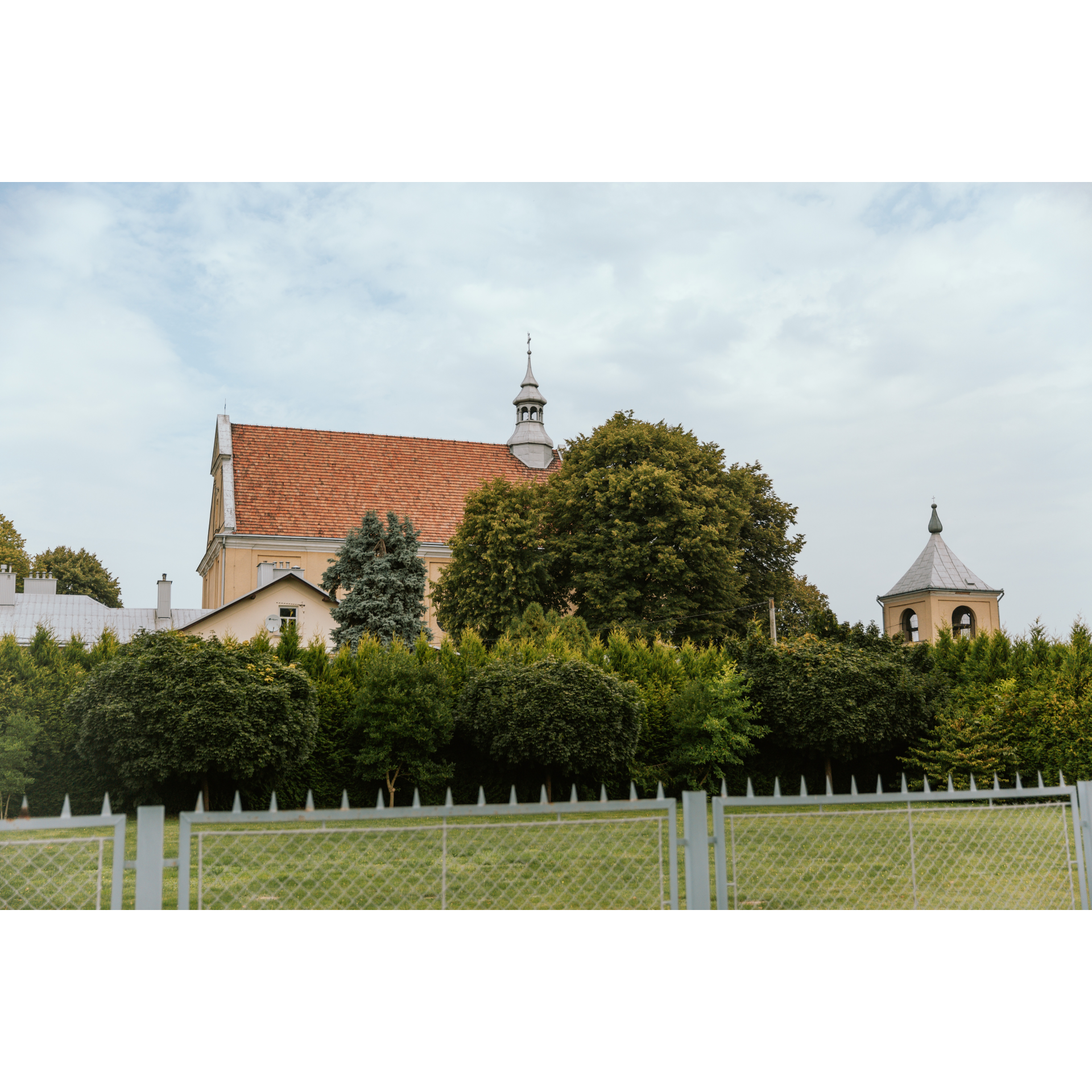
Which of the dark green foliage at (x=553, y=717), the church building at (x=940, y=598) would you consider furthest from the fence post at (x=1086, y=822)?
the church building at (x=940, y=598)

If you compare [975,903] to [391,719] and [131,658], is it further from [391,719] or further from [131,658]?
[131,658]

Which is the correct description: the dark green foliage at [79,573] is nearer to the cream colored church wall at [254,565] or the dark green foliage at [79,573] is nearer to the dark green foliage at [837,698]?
the cream colored church wall at [254,565]

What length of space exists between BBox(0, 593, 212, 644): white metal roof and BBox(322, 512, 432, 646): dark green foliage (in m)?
5.00

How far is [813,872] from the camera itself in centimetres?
680

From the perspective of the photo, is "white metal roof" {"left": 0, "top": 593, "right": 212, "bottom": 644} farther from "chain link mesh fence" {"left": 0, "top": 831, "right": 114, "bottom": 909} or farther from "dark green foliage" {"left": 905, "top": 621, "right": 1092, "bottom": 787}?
"dark green foliage" {"left": 905, "top": 621, "right": 1092, "bottom": 787}

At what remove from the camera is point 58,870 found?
686 cm

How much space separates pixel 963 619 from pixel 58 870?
2082 cm

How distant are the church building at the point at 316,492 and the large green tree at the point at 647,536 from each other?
530cm

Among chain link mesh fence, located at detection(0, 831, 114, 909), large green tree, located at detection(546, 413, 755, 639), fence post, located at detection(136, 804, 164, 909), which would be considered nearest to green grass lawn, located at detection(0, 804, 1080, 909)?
chain link mesh fence, located at detection(0, 831, 114, 909)

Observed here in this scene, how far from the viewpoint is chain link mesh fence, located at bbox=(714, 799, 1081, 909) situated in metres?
5.77

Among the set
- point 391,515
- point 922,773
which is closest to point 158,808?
point 922,773

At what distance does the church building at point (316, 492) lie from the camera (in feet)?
89.8

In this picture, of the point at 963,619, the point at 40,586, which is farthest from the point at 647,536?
the point at 40,586

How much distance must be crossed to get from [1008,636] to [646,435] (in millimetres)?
10493
